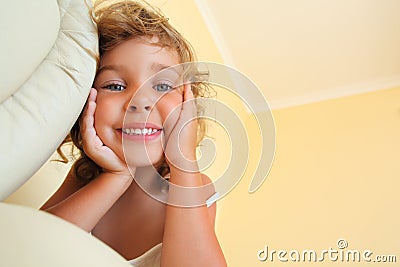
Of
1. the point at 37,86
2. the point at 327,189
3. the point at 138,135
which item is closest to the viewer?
the point at 37,86

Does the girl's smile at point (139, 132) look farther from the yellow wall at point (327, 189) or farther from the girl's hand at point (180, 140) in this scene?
the yellow wall at point (327, 189)

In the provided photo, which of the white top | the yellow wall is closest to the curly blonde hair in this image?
the white top

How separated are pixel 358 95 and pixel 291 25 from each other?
594mm

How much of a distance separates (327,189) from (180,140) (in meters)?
1.45

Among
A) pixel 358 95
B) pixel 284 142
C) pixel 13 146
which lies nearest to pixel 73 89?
pixel 13 146

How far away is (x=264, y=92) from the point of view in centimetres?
232

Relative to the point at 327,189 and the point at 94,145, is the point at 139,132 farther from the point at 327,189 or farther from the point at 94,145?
the point at 327,189

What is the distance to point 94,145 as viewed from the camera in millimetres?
578

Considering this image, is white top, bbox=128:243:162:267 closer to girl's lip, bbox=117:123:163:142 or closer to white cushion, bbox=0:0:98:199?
girl's lip, bbox=117:123:163:142

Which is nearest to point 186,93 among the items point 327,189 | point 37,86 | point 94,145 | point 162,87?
point 162,87

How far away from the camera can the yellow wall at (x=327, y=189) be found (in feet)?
5.72

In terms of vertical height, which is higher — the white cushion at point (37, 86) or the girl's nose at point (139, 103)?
the white cushion at point (37, 86)

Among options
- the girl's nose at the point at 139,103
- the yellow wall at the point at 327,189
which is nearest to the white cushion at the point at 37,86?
the girl's nose at the point at 139,103

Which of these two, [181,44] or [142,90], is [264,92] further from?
[142,90]
